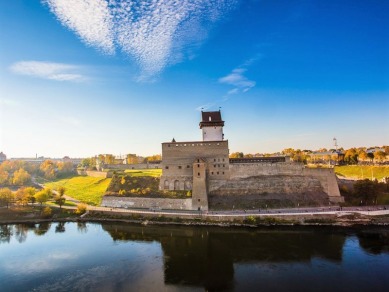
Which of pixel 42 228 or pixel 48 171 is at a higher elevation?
pixel 48 171

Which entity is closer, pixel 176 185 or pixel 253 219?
pixel 253 219

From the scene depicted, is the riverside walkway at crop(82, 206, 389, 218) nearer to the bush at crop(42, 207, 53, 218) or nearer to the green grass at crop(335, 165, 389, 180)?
the bush at crop(42, 207, 53, 218)

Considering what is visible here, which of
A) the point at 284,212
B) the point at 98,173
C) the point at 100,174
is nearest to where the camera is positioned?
the point at 284,212

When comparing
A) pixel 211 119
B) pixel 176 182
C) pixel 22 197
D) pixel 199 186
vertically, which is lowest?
pixel 22 197

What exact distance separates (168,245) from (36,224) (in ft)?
44.3

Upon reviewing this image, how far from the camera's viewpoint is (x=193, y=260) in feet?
49.3

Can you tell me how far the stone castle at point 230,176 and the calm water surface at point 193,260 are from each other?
544 centimetres

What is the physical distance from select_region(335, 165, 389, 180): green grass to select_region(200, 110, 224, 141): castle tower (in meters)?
20.3

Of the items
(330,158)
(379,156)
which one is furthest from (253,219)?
(330,158)

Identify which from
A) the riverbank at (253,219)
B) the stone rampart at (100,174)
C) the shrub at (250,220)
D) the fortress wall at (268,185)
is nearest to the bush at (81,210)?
the riverbank at (253,219)

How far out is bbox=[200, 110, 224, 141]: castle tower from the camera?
2867cm

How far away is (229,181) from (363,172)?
914 inches

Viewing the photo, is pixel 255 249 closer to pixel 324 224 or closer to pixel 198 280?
pixel 198 280

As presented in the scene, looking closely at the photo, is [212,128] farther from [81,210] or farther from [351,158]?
[351,158]
